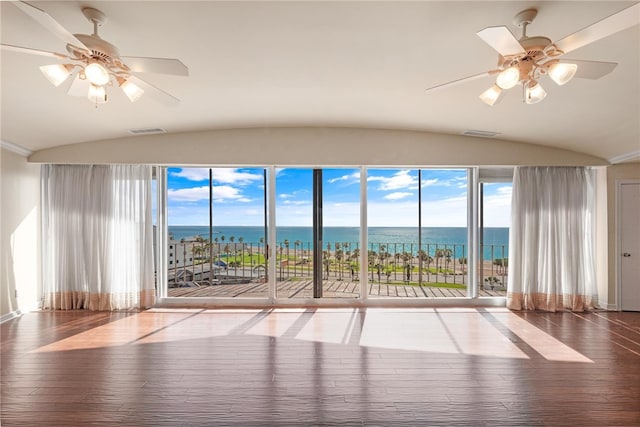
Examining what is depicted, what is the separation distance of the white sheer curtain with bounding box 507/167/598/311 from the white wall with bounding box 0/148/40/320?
6.64m

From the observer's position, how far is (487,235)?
18.7ft

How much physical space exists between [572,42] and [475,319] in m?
3.47

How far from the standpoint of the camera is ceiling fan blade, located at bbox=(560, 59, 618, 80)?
218cm

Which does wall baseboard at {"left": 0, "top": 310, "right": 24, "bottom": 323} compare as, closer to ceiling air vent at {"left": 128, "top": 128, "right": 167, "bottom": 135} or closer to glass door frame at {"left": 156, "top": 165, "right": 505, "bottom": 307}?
glass door frame at {"left": 156, "top": 165, "right": 505, "bottom": 307}

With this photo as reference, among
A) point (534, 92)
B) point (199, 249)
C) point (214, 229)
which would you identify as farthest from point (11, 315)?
point (534, 92)

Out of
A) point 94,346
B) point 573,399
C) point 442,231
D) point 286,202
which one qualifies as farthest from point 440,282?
point 94,346

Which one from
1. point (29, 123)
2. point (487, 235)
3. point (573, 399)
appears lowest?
point (573, 399)

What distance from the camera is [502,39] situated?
6.48ft

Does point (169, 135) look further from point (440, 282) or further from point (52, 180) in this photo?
point (440, 282)

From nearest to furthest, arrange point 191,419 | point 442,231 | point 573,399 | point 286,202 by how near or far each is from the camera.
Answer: point 191,419 → point 573,399 → point 286,202 → point 442,231

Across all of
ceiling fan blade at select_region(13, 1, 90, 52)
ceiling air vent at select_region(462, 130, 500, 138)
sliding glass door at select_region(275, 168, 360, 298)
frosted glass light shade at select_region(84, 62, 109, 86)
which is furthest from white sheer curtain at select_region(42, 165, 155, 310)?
ceiling air vent at select_region(462, 130, 500, 138)

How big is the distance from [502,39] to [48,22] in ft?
7.73

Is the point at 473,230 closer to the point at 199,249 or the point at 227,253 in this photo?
the point at 227,253

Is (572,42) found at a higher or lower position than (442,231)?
higher
